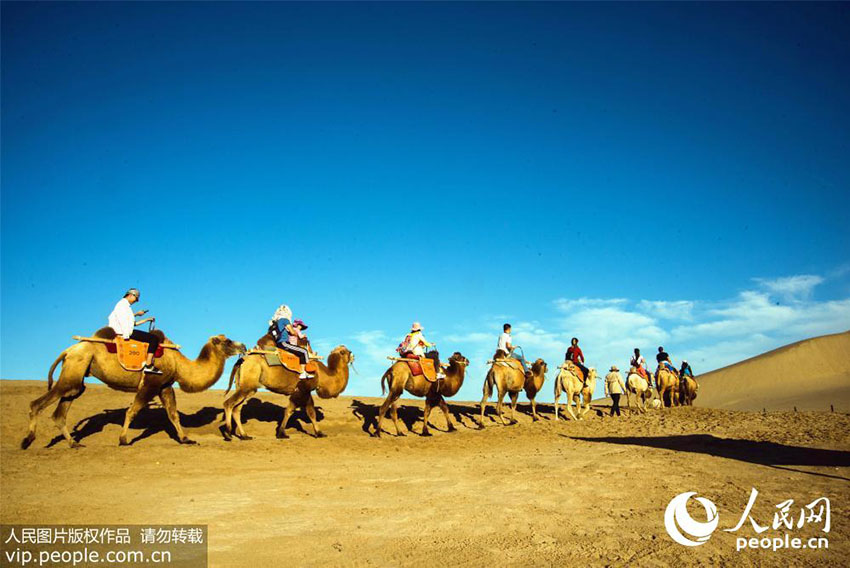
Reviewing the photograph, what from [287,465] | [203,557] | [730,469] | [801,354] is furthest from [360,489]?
[801,354]

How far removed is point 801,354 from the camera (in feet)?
199

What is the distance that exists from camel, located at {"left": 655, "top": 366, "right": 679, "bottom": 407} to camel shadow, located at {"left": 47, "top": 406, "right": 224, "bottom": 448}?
1987cm

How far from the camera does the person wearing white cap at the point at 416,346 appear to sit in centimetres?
1827

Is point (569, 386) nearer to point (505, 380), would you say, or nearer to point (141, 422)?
point (505, 380)

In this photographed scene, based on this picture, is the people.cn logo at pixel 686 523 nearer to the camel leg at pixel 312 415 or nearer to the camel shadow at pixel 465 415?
the camel leg at pixel 312 415

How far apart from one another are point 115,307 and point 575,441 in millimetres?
12637

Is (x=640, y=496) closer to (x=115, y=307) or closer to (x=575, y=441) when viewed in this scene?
(x=575, y=441)

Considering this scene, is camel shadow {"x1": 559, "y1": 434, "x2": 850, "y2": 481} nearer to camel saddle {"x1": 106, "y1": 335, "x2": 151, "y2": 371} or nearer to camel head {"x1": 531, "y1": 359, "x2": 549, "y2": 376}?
camel head {"x1": 531, "y1": 359, "x2": 549, "y2": 376}

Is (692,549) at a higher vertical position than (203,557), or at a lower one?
lower

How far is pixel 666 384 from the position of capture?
26656 millimetres

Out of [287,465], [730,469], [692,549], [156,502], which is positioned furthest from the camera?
[287,465]

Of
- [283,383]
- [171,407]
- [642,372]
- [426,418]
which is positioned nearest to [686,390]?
[642,372]

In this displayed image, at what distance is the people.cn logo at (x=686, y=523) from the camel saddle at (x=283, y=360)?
432 inches

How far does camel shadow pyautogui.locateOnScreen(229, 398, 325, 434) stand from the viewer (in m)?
18.5
